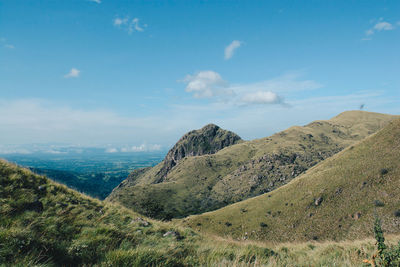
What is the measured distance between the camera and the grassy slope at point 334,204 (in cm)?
5350

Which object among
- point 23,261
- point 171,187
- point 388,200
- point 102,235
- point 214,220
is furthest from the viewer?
point 171,187

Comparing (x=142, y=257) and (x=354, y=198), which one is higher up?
(x=142, y=257)

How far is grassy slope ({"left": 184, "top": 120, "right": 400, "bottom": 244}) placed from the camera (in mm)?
53500

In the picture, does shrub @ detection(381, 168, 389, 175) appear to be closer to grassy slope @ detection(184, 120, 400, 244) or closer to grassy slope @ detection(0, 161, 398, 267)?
grassy slope @ detection(184, 120, 400, 244)

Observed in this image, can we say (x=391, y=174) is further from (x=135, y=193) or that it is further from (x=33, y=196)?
(x=135, y=193)

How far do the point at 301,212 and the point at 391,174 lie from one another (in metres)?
28.8

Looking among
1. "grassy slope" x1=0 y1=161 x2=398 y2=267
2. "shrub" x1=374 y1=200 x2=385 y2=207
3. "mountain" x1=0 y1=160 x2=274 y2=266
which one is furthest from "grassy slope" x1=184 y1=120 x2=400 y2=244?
"mountain" x1=0 y1=160 x2=274 y2=266

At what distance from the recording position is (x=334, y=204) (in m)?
64.0

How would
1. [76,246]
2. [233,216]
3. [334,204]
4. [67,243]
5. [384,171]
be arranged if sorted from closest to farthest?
[76,246] < [67,243] < [384,171] < [334,204] < [233,216]

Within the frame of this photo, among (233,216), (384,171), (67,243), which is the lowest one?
(233,216)

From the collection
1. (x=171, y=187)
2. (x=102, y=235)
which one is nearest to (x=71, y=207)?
(x=102, y=235)

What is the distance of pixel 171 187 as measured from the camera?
17838 cm

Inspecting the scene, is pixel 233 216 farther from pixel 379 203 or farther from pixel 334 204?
pixel 379 203

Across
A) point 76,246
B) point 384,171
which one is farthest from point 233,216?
point 76,246
